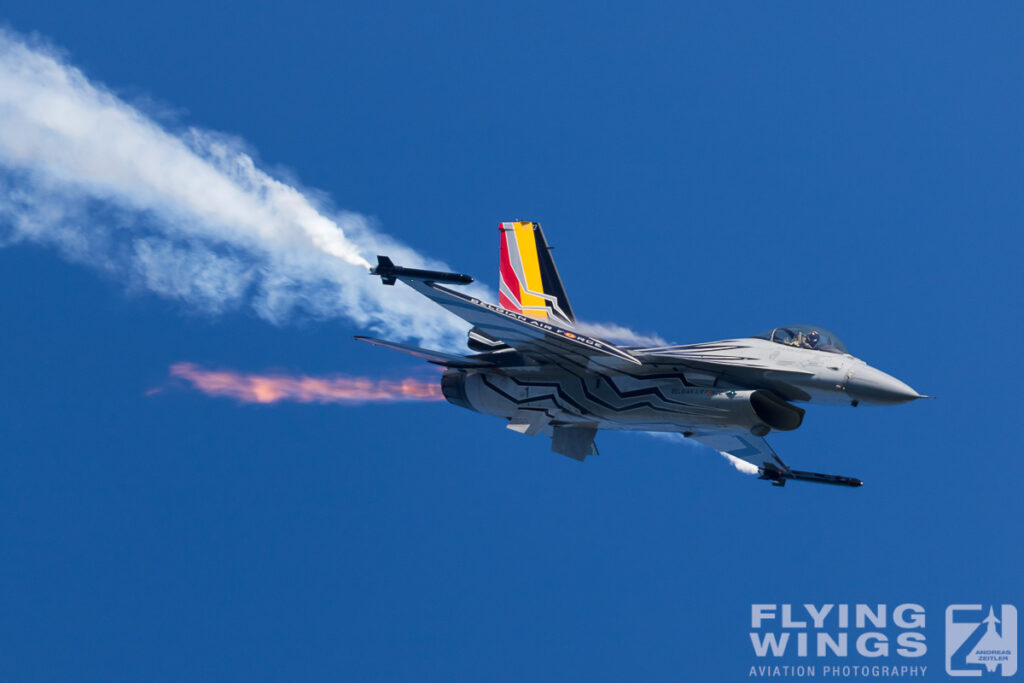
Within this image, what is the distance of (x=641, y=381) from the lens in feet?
80.5

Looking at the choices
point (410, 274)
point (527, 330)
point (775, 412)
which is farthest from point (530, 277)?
point (775, 412)

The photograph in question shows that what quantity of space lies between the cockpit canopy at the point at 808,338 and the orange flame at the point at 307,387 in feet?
27.3

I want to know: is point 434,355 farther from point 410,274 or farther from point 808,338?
point 808,338

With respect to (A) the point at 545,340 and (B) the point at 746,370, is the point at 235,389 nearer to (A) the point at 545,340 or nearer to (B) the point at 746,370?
(A) the point at 545,340

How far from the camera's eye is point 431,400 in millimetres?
29328

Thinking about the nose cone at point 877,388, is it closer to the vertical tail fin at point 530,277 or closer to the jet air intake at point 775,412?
the jet air intake at point 775,412

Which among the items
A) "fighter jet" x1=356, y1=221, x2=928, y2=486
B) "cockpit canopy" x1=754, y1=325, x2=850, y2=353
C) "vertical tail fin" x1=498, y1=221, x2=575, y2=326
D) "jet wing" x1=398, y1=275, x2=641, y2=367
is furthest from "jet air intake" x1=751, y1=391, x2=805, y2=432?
"vertical tail fin" x1=498, y1=221, x2=575, y2=326

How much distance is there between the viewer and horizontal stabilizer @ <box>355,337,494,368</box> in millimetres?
26672

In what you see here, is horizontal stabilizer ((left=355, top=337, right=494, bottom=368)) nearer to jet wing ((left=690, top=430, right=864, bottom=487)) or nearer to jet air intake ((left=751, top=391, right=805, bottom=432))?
jet wing ((left=690, top=430, right=864, bottom=487))

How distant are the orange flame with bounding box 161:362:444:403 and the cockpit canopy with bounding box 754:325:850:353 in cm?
833

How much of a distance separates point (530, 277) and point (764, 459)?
23.2 ft

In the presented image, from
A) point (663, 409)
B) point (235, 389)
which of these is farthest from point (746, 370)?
point (235, 389)

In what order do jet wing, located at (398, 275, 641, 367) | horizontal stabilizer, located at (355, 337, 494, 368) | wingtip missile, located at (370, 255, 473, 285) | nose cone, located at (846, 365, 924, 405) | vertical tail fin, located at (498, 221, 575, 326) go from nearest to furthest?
nose cone, located at (846, 365, 924, 405) → wingtip missile, located at (370, 255, 473, 285) → jet wing, located at (398, 275, 641, 367) → horizontal stabilizer, located at (355, 337, 494, 368) → vertical tail fin, located at (498, 221, 575, 326)

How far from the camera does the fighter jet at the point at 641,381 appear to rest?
23.0 metres
